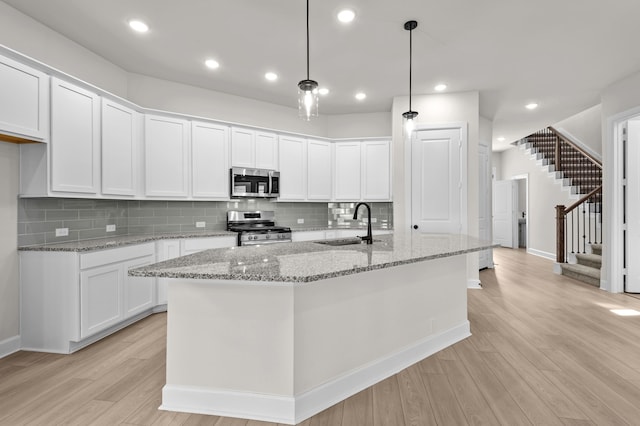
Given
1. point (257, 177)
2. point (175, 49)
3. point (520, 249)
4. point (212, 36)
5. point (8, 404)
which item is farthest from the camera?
point (520, 249)

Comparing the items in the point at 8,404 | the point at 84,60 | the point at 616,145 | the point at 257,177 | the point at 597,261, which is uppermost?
the point at 84,60

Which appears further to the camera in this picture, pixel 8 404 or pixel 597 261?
pixel 597 261

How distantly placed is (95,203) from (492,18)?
4.47 meters

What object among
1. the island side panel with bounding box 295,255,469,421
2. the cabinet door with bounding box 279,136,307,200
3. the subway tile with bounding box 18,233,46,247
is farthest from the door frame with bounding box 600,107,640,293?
the subway tile with bounding box 18,233,46,247

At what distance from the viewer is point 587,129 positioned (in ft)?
24.1

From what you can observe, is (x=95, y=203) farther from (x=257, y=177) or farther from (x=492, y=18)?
(x=492, y=18)

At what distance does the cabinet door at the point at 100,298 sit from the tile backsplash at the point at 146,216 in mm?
638

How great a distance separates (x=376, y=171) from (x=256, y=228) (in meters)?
2.25

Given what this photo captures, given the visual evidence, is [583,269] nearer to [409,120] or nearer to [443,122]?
[443,122]

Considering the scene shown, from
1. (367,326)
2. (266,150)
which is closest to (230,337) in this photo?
(367,326)

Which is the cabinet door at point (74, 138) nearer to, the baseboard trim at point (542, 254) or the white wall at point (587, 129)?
the white wall at point (587, 129)

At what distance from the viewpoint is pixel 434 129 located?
5.03 metres

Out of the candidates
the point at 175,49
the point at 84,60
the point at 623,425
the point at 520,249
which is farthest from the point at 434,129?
the point at 520,249

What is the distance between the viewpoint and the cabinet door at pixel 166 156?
4066 mm
